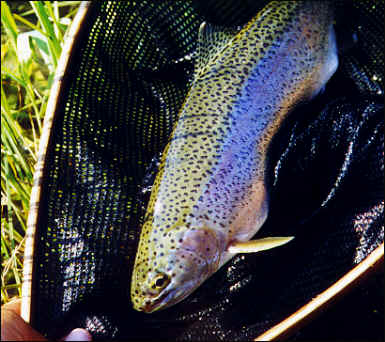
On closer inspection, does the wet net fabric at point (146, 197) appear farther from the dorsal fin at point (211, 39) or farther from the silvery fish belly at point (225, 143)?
the dorsal fin at point (211, 39)

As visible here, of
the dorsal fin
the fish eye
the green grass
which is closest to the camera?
the fish eye

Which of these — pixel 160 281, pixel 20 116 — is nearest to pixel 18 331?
pixel 160 281

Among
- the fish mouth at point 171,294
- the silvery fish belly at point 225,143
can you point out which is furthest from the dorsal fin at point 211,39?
the fish mouth at point 171,294

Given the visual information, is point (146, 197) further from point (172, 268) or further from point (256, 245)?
point (256, 245)

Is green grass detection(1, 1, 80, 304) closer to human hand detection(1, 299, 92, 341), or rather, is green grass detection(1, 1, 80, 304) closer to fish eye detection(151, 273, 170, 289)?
human hand detection(1, 299, 92, 341)

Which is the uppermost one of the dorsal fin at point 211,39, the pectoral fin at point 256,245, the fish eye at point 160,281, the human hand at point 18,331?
the dorsal fin at point 211,39

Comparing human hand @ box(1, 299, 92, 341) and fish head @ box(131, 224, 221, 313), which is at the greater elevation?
fish head @ box(131, 224, 221, 313)

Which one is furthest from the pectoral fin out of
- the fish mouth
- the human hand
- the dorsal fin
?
the dorsal fin

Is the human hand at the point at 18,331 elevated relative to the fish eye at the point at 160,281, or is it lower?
lower

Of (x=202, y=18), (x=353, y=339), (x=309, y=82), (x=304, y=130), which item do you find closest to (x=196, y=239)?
(x=304, y=130)
